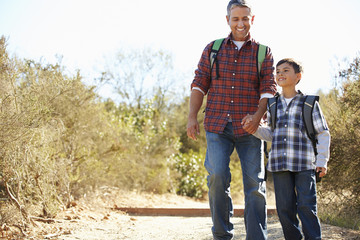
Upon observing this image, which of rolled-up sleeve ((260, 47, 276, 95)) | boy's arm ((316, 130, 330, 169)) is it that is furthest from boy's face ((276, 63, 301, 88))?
boy's arm ((316, 130, 330, 169))

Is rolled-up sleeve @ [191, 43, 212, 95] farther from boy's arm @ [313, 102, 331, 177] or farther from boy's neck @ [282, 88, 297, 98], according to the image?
boy's arm @ [313, 102, 331, 177]

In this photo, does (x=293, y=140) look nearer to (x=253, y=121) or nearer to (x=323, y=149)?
(x=323, y=149)

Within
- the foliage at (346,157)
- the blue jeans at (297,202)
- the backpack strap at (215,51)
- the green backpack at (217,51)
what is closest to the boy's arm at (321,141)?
the blue jeans at (297,202)

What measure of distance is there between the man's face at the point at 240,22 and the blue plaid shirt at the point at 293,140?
27.9 inches

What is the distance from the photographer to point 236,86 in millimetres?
3699

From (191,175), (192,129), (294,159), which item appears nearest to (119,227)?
(192,129)

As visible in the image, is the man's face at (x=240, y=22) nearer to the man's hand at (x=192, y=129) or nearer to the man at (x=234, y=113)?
the man at (x=234, y=113)

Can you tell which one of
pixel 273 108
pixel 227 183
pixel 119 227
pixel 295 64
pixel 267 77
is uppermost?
pixel 295 64

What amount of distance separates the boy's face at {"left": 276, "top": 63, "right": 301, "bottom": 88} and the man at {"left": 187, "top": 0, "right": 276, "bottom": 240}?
0.13 m

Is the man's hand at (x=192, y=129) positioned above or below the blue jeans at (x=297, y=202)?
above

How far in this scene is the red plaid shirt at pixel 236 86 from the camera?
12.0ft

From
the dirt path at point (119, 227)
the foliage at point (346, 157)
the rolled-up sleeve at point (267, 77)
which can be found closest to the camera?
the rolled-up sleeve at point (267, 77)

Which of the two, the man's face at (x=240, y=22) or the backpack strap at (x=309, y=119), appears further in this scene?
the man's face at (x=240, y=22)

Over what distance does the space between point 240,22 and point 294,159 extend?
125 cm
